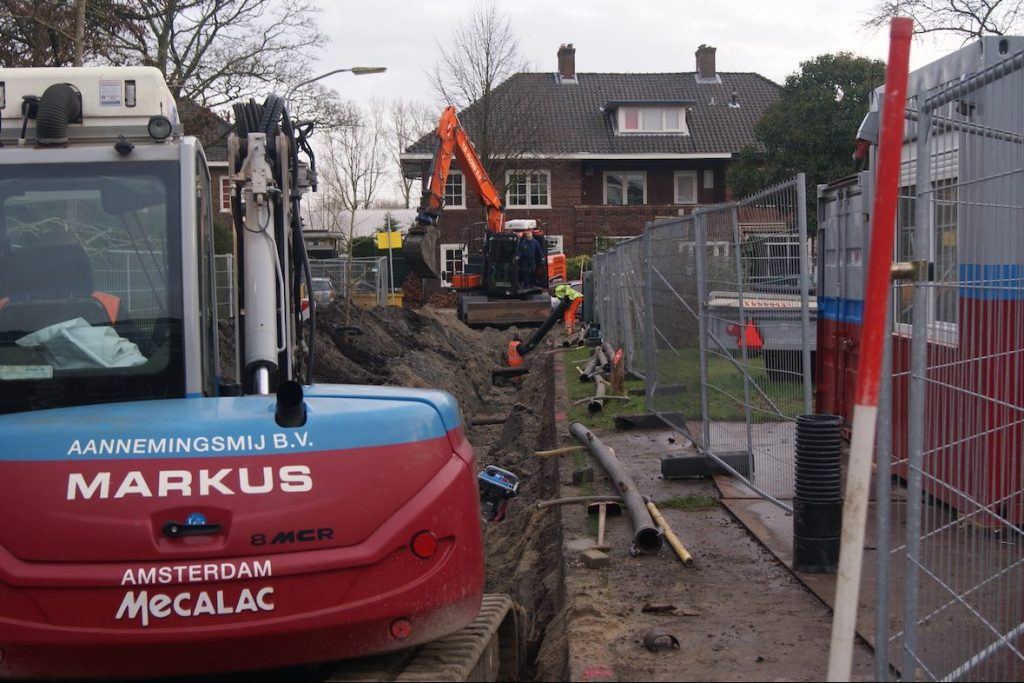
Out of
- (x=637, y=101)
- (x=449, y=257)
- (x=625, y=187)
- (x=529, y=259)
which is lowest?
(x=529, y=259)

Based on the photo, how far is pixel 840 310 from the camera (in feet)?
33.0

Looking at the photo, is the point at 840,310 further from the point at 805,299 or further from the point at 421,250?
the point at 421,250

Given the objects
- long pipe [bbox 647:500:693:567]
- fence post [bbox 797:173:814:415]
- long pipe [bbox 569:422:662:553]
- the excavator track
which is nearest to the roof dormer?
long pipe [bbox 569:422:662:553]

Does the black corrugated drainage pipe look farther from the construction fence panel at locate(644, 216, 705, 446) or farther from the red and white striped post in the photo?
the construction fence panel at locate(644, 216, 705, 446)

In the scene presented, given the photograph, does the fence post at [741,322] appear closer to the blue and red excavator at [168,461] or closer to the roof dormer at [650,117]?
the blue and red excavator at [168,461]

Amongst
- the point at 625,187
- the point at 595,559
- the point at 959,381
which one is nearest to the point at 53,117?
the point at 595,559

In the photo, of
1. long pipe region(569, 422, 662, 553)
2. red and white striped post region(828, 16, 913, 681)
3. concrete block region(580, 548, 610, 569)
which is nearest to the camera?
red and white striped post region(828, 16, 913, 681)

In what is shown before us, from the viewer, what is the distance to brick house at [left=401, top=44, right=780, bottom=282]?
4650cm

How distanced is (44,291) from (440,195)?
19109 mm

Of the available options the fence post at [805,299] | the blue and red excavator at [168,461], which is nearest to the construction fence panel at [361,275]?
the fence post at [805,299]

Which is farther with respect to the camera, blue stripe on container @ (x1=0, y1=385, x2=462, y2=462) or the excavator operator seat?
the excavator operator seat

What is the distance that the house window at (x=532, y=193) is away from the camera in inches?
1823

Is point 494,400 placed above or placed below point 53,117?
below

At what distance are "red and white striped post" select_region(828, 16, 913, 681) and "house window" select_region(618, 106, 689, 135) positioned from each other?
45.4 meters
